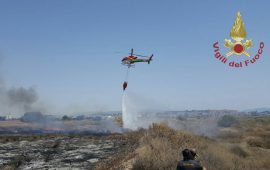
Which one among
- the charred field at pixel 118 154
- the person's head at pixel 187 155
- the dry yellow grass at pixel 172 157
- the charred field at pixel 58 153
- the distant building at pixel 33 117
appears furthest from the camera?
the distant building at pixel 33 117

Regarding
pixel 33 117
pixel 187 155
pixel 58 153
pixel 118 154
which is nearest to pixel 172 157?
pixel 118 154

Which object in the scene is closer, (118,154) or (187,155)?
(187,155)

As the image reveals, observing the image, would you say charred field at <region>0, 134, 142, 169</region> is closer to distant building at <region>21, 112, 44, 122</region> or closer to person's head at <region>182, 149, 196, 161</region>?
person's head at <region>182, 149, 196, 161</region>

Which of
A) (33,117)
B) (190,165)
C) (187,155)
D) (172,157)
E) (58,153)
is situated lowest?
(58,153)

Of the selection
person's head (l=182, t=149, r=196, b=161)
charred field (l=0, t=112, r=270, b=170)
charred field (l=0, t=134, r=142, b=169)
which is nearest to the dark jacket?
person's head (l=182, t=149, r=196, b=161)

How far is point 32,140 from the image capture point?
3172 centimetres

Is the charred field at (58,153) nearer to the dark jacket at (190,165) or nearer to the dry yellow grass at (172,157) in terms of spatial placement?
the dry yellow grass at (172,157)

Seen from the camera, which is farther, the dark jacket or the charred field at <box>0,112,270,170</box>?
the charred field at <box>0,112,270,170</box>

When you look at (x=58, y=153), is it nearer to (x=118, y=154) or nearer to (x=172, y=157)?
(x=118, y=154)

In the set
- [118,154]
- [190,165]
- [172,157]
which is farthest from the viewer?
[118,154]

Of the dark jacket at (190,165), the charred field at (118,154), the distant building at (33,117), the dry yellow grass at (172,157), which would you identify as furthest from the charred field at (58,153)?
the distant building at (33,117)

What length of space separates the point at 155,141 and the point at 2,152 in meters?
10.2

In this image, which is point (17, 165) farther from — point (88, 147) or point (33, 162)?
point (88, 147)

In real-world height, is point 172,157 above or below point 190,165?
below
